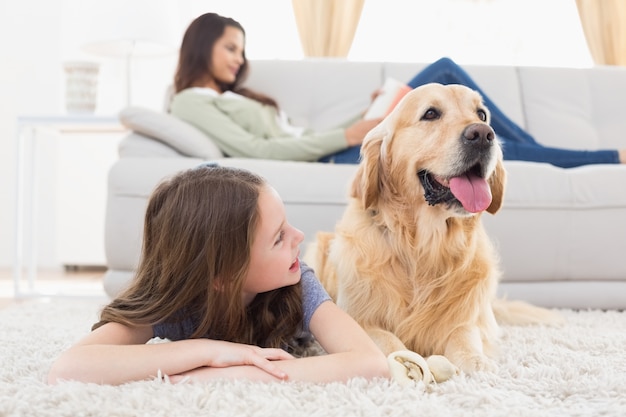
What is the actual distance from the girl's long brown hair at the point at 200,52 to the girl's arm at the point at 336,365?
2.12 meters

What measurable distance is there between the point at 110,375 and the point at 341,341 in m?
0.43

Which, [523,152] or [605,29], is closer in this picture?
[523,152]

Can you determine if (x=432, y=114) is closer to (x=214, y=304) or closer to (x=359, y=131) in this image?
(x=214, y=304)

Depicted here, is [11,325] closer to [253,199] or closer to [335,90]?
[253,199]

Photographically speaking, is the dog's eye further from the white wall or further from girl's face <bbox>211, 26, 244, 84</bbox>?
the white wall

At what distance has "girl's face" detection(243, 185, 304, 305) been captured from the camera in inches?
51.3

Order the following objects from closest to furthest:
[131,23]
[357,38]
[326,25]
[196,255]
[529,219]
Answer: [196,255] < [529,219] < [131,23] < [326,25] < [357,38]

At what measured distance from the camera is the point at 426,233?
1517 millimetres

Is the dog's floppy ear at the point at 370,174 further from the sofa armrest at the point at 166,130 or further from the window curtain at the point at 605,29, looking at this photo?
the window curtain at the point at 605,29

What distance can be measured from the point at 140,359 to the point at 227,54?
7.48ft

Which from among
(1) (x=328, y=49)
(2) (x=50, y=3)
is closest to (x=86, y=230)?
(2) (x=50, y=3)

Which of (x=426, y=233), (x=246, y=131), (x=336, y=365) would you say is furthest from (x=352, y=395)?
(x=246, y=131)

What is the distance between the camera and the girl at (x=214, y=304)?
1.14 metres

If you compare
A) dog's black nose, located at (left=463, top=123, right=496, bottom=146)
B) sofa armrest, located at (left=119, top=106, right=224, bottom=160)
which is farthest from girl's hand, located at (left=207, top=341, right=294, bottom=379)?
sofa armrest, located at (left=119, top=106, right=224, bottom=160)
